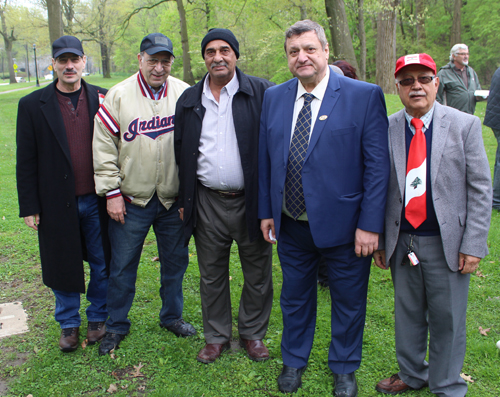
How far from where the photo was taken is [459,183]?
2.60m

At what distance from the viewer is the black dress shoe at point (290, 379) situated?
3.14m

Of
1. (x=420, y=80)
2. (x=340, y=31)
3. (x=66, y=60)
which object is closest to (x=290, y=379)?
(x=420, y=80)

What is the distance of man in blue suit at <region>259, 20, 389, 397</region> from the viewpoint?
2719mm

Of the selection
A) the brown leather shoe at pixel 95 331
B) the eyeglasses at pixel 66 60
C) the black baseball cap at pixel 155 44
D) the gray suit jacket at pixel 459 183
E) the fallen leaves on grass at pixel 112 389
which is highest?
the black baseball cap at pixel 155 44

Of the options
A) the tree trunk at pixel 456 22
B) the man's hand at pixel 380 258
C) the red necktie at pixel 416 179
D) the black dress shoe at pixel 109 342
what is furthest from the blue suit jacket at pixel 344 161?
the tree trunk at pixel 456 22

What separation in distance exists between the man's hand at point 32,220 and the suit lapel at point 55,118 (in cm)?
57

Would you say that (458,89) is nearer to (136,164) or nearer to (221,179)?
(221,179)

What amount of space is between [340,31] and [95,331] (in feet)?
34.0

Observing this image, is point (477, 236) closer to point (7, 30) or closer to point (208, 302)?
point (208, 302)

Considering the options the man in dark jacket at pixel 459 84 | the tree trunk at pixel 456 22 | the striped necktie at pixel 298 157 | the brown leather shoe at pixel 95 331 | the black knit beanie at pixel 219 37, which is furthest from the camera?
the tree trunk at pixel 456 22

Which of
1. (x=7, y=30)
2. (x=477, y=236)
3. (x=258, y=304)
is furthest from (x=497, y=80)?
(x=7, y=30)

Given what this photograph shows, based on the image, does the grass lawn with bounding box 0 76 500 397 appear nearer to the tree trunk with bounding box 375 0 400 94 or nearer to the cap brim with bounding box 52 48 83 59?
the cap brim with bounding box 52 48 83 59

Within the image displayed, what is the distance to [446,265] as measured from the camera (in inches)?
106

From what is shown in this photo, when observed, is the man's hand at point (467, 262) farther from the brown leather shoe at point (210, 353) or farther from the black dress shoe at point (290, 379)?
the brown leather shoe at point (210, 353)
